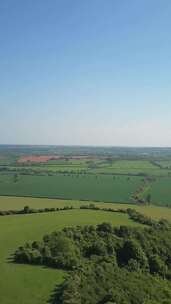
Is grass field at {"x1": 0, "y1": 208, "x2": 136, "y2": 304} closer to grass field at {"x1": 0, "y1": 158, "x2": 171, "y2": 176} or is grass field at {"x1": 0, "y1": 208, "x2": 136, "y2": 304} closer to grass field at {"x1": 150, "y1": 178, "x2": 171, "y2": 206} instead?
grass field at {"x1": 150, "y1": 178, "x2": 171, "y2": 206}

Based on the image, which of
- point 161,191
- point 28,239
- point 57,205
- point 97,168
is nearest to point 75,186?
point 161,191

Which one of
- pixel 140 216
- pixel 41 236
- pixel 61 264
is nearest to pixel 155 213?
pixel 140 216

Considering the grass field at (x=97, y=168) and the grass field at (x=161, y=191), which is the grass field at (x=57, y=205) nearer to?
the grass field at (x=161, y=191)

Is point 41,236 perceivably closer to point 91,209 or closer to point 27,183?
point 91,209

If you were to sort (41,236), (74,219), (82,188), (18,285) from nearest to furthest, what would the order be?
1. (18,285)
2. (41,236)
3. (74,219)
4. (82,188)

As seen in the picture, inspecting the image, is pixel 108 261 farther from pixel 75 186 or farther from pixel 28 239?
pixel 75 186

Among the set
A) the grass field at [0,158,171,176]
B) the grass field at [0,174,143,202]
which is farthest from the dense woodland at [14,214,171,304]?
the grass field at [0,158,171,176]
